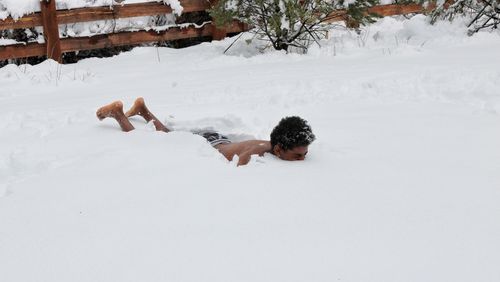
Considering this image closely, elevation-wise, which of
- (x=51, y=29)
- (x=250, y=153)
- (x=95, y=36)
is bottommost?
(x=250, y=153)

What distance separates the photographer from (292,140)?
141 inches

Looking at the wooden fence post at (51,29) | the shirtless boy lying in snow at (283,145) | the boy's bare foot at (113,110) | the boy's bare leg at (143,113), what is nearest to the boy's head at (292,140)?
the shirtless boy lying in snow at (283,145)

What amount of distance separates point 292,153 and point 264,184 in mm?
650

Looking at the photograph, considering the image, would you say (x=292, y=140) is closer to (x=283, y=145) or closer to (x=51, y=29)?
(x=283, y=145)

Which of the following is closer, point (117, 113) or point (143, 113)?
point (117, 113)

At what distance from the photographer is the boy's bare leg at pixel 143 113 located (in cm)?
447

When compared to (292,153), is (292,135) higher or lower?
higher

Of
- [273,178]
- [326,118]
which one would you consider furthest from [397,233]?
[326,118]

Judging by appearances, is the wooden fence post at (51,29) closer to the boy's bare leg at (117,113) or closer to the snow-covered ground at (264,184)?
the snow-covered ground at (264,184)

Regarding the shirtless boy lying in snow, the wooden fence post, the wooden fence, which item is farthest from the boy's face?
the wooden fence post

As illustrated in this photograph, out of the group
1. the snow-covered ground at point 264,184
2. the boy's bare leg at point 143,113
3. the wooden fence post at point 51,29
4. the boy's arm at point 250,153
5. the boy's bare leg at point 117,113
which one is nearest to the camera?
the snow-covered ground at point 264,184

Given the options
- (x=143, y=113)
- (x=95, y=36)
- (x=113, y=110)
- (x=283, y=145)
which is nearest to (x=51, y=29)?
(x=95, y=36)

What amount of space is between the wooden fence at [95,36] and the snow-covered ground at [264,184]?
5.79 ft

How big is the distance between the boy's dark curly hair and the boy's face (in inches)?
0.9
